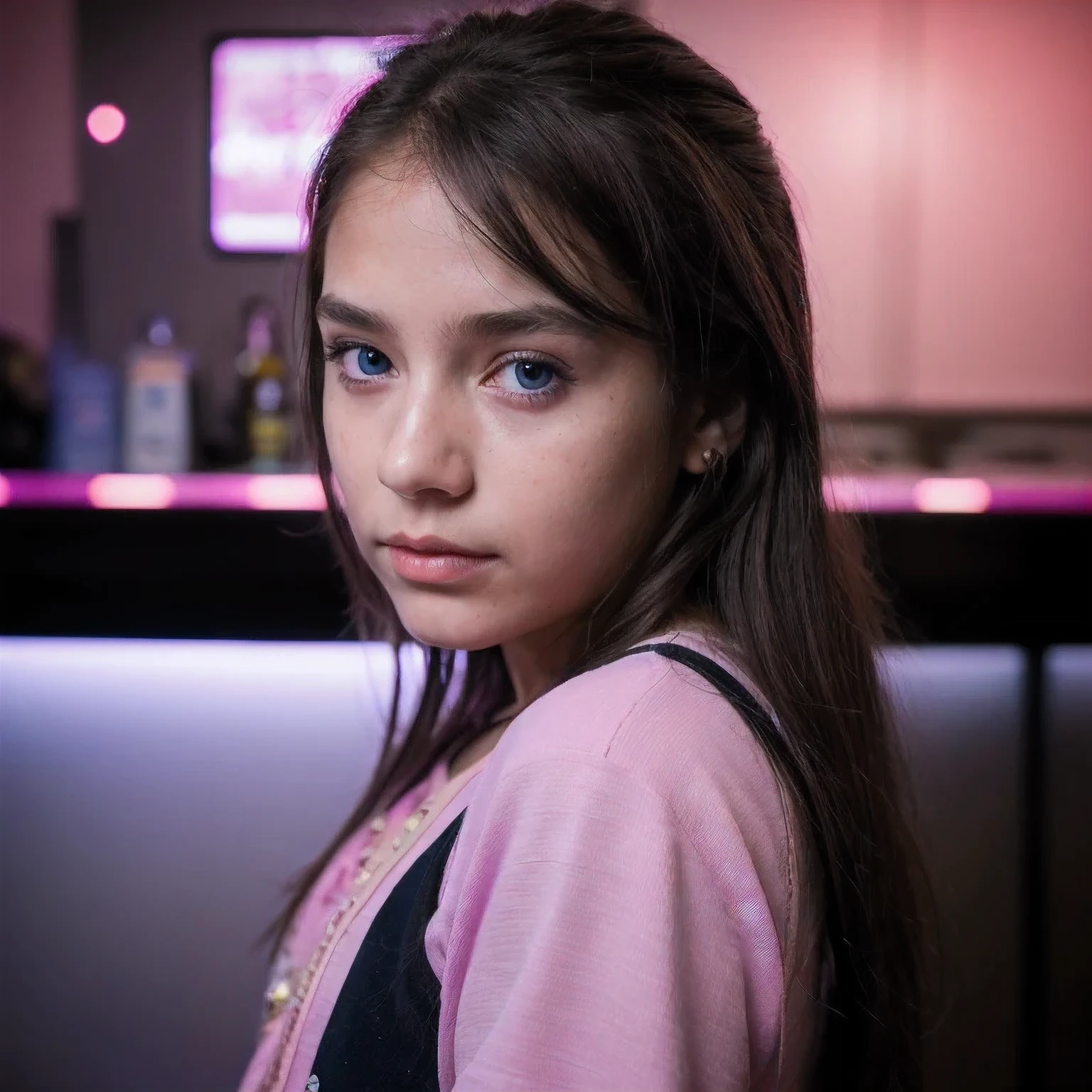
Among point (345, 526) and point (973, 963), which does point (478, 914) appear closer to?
point (345, 526)

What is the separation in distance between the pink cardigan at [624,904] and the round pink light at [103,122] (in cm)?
286

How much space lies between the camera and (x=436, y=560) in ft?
2.53

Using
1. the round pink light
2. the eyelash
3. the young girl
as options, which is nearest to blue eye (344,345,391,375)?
the young girl

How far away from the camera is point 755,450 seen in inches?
33.4

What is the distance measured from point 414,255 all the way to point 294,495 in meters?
0.94

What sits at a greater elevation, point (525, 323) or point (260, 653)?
point (525, 323)

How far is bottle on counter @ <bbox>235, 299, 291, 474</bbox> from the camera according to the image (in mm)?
2576

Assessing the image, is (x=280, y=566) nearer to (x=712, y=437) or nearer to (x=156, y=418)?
(x=712, y=437)

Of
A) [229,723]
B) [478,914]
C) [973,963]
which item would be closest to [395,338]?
[478,914]

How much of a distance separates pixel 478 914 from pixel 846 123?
2.86 metres

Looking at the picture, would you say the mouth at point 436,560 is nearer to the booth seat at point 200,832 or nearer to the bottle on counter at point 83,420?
the booth seat at point 200,832

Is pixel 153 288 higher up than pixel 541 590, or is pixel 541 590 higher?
pixel 153 288

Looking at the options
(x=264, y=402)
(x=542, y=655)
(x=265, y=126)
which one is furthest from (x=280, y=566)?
(x=265, y=126)

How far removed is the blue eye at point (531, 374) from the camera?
74cm
